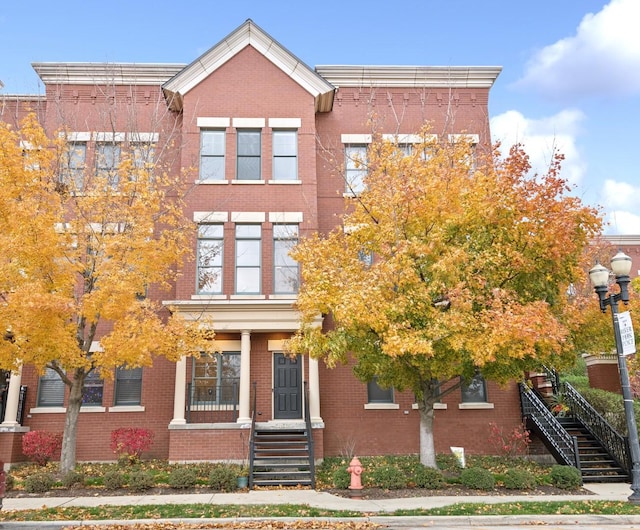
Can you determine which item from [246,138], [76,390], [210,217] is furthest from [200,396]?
[246,138]

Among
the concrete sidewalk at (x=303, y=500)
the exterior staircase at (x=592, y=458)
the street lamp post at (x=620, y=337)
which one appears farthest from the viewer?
the exterior staircase at (x=592, y=458)

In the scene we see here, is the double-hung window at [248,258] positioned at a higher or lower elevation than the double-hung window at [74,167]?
lower

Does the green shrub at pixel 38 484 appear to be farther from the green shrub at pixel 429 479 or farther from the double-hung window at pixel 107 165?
the green shrub at pixel 429 479

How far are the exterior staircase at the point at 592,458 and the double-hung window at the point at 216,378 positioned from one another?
10160mm

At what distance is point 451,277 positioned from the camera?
12086 mm

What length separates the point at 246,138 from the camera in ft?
62.6

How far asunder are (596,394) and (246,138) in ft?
48.1

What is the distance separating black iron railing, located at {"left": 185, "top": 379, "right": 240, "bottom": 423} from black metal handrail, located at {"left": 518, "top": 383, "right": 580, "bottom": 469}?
8.77 meters

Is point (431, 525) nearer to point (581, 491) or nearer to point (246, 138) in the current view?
point (581, 491)

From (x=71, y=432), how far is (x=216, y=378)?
4819 millimetres

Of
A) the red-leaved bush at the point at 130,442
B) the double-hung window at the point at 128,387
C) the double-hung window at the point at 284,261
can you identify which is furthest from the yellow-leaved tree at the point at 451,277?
the double-hung window at the point at 128,387

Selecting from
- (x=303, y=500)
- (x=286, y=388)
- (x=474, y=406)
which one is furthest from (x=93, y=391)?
(x=474, y=406)

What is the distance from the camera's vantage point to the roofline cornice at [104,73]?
752 inches

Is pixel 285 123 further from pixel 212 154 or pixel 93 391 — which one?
pixel 93 391
